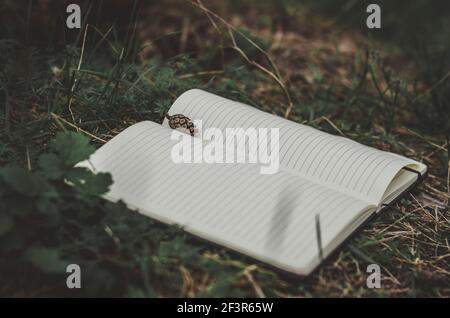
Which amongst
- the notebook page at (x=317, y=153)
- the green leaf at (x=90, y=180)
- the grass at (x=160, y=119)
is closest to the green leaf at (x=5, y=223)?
the grass at (x=160, y=119)

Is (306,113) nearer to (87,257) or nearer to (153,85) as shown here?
(153,85)

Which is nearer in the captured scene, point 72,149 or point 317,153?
point 72,149

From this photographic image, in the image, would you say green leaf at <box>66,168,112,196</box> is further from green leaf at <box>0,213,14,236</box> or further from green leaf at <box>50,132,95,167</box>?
green leaf at <box>0,213,14,236</box>

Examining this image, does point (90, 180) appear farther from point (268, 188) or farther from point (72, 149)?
point (268, 188)

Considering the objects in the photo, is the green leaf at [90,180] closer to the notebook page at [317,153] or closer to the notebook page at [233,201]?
the notebook page at [233,201]

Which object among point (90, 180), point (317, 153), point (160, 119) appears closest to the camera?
point (90, 180)

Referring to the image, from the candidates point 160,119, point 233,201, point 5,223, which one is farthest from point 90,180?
point 160,119

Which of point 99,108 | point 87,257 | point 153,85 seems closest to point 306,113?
point 153,85
